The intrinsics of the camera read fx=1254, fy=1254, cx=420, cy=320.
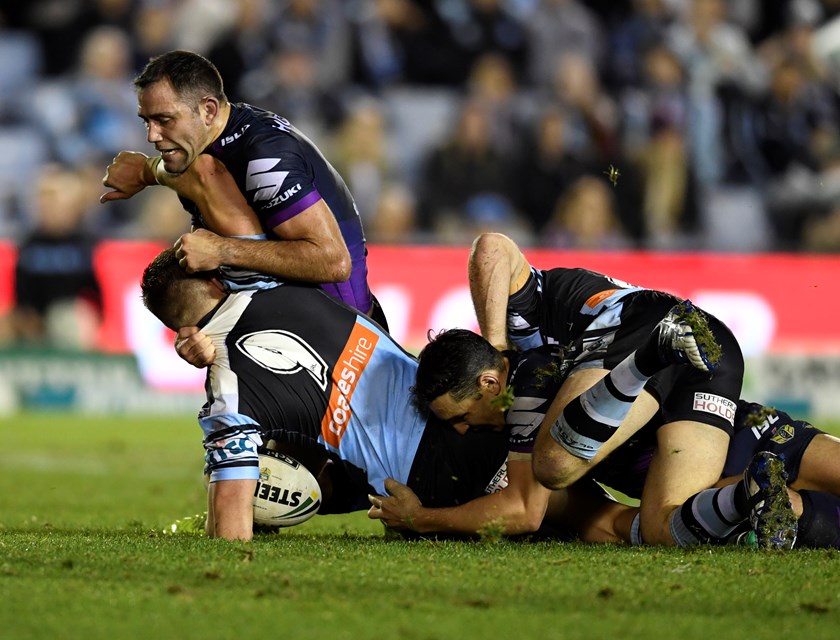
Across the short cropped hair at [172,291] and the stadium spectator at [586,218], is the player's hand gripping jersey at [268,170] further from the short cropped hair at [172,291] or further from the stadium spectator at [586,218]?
the stadium spectator at [586,218]

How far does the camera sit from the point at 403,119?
17.1 m

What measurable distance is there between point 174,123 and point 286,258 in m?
0.87

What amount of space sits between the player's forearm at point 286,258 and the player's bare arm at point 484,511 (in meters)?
1.11

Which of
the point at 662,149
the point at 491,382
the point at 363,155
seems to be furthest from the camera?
the point at 662,149

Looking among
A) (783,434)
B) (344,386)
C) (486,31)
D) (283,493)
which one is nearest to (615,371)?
(783,434)

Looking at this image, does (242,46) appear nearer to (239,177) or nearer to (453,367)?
(239,177)

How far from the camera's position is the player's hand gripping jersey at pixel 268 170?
602cm

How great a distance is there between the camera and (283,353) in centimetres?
563


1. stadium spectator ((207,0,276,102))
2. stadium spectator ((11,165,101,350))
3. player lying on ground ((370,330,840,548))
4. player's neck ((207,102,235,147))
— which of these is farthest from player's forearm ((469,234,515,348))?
stadium spectator ((207,0,276,102))

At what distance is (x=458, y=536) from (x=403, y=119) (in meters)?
12.1

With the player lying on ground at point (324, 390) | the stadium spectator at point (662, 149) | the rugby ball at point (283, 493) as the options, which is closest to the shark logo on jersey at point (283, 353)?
the player lying on ground at point (324, 390)

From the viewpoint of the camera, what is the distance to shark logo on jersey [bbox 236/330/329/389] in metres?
5.55

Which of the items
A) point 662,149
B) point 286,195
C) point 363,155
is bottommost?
point 286,195

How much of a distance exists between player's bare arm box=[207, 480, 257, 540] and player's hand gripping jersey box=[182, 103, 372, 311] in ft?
3.74
